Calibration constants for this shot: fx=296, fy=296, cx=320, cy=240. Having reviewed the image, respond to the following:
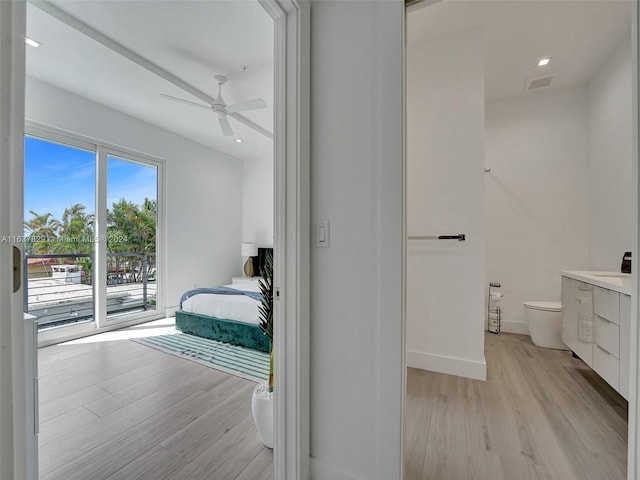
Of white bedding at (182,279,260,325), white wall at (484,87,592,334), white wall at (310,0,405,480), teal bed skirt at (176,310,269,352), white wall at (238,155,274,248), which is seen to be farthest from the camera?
white wall at (238,155,274,248)

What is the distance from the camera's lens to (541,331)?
3.04 meters

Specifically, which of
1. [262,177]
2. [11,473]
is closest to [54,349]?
[11,473]

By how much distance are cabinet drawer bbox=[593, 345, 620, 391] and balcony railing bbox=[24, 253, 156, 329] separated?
449 centimetres

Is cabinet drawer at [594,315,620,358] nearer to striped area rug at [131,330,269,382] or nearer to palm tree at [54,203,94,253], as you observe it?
striped area rug at [131,330,269,382]

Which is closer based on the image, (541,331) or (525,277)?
(541,331)

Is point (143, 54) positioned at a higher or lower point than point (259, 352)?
higher

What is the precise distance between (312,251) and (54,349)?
3.40 metres

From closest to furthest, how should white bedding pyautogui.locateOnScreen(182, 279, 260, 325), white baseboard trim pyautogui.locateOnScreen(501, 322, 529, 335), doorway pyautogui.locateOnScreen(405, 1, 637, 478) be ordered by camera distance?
doorway pyautogui.locateOnScreen(405, 1, 637, 478), white bedding pyautogui.locateOnScreen(182, 279, 260, 325), white baseboard trim pyautogui.locateOnScreen(501, 322, 529, 335)

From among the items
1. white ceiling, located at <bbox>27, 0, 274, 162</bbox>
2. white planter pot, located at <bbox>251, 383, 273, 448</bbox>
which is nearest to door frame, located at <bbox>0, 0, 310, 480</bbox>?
white planter pot, located at <bbox>251, 383, 273, 448</bbox>

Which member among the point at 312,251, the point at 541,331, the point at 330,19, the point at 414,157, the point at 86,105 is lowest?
the point at 541,331

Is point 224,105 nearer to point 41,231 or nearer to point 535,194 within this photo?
point 41,231

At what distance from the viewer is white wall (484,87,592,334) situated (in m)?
3.30

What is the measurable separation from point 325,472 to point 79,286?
368 cm

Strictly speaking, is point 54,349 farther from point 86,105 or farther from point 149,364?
point 86,105
